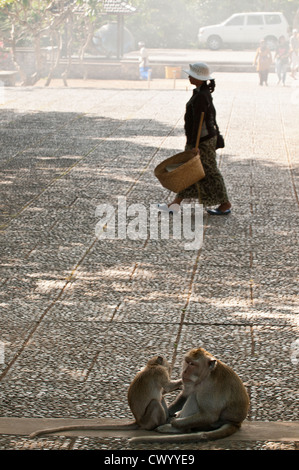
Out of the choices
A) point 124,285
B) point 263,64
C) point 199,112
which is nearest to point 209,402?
point 124,285

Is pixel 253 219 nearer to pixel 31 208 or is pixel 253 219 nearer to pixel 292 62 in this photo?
pixel 31 208

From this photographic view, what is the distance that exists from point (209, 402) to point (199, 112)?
446 cm

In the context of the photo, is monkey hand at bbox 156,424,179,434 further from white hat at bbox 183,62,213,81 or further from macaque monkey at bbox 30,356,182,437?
white hat at bbox 183,62,213,81

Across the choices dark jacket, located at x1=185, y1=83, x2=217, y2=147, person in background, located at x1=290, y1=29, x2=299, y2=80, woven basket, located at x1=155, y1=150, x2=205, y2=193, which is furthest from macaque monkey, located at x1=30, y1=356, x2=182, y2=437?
person in background, located at x1=290, y1=29, x2=299, y2=80

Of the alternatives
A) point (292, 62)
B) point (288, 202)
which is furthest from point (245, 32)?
point (288, 202)

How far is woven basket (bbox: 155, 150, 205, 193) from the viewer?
7574mm

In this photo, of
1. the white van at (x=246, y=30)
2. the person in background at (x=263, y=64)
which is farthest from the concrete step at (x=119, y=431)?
the white van at (x=246, y=30)

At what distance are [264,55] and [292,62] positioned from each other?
3.85m

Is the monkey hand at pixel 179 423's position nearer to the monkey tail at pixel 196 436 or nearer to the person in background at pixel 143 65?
the monkey tail at pixel 196 436

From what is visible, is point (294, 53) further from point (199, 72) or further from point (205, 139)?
point (199, 72)

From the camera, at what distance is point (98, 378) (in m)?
4.45

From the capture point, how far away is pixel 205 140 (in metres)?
7.87

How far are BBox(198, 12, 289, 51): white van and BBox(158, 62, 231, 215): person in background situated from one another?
103ft

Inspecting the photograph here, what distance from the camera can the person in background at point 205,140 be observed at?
7648 mm
